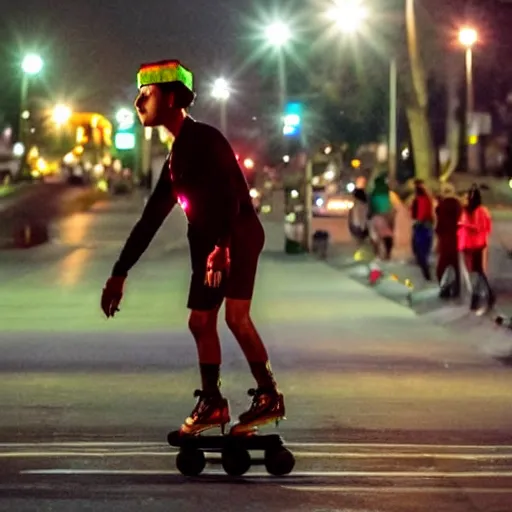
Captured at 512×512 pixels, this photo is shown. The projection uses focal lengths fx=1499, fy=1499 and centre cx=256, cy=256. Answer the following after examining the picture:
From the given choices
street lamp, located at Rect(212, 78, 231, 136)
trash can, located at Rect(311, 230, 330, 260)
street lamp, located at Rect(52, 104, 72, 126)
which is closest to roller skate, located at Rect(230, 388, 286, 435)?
trash can, located at Rect(311, 230, 330, 260)

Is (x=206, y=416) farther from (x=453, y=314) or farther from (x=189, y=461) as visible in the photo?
(x=453, y=314)

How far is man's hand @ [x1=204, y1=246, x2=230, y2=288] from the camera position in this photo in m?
7.98

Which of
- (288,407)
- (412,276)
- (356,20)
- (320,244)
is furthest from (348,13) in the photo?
(288,407)

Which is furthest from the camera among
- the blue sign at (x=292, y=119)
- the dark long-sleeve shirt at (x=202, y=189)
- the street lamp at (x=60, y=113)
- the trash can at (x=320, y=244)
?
the street lamp at (x=60, y=113)

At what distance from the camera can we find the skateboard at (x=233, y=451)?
8.16 meters

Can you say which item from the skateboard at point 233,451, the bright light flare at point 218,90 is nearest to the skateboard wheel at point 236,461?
the skateboard at point 233,451

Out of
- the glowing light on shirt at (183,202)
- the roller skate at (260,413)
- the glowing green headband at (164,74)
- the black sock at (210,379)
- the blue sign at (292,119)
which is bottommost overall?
the roller skate at (260,413)

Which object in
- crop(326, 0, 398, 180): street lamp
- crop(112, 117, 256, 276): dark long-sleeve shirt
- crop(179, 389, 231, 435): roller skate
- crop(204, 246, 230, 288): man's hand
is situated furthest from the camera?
crop(326, 0, 398, 180): street lamp

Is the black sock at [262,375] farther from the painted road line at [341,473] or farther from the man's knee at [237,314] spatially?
the painted road line at [341,473]

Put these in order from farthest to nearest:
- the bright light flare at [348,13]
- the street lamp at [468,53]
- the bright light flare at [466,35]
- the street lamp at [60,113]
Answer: the street lamp at [60,113], the street lamp at [468,53], the bright light flare at [466,35], the bright light flare at [348,13]

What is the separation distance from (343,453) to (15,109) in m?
91.8

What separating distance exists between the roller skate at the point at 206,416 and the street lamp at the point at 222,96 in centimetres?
4222

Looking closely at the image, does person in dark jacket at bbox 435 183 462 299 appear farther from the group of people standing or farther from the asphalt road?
the asphalt road

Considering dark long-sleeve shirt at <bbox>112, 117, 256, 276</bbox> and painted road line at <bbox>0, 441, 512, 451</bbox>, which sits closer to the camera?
dark long-sleeve shirt at <bbox>112, 117, 256, 276</bbox>
